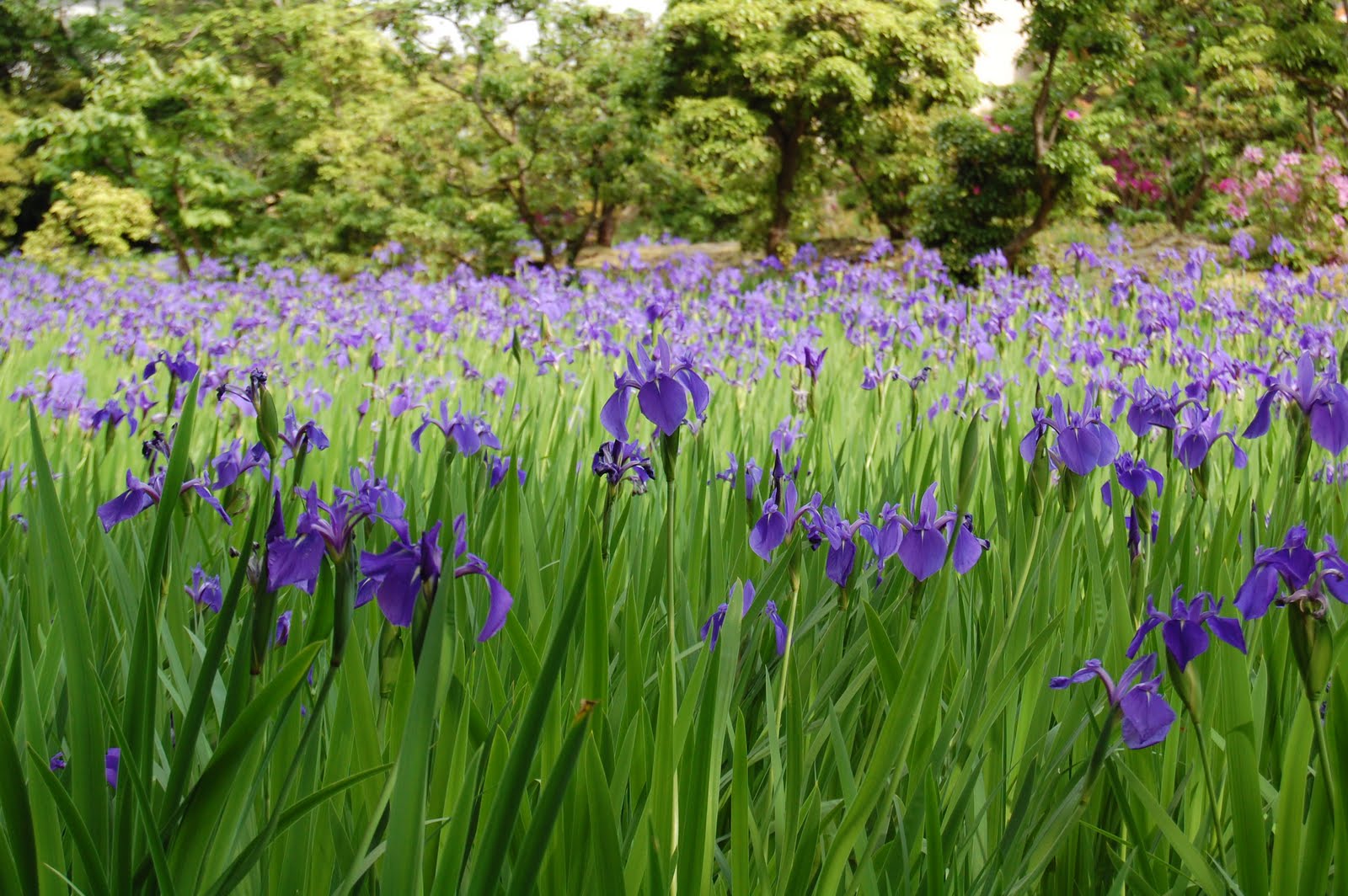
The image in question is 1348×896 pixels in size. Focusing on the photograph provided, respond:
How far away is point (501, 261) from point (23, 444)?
986 centimetres

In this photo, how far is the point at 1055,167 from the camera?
934 centimetres

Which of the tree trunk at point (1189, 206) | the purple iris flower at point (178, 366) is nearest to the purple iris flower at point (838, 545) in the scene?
the purple iris flower at point (178, 366)

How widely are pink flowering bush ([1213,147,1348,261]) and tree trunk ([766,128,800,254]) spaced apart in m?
4.38

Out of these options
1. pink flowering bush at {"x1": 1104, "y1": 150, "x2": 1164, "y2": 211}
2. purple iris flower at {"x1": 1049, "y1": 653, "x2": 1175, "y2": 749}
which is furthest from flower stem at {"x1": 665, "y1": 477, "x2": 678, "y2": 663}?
pink flowering bush at {"x1": 1104, "y1": 150, "x2": 1164, "y2": 211}

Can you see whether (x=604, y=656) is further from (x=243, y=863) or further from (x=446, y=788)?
(x=243, y=863)

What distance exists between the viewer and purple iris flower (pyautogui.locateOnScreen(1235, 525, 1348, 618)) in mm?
789

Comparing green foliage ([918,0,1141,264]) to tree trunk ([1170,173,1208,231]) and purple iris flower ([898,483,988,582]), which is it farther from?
purple iris flower ([898,483,988,582])

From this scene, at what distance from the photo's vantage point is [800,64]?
32.9 ft

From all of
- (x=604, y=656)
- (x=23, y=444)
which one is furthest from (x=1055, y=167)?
(x=604, y=656)

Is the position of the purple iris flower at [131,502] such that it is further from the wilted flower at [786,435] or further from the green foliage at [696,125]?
the green foliage at [696,125]

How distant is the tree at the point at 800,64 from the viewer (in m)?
9.96

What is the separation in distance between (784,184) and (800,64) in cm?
143

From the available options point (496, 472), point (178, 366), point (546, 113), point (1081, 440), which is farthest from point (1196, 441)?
point (546, 113)

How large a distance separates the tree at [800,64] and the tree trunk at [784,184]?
13mm
